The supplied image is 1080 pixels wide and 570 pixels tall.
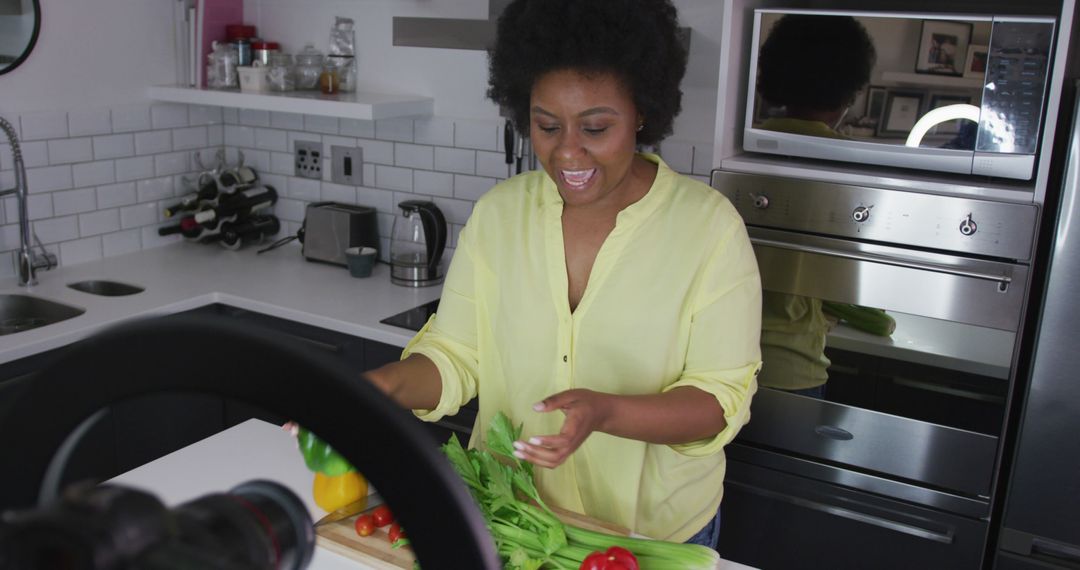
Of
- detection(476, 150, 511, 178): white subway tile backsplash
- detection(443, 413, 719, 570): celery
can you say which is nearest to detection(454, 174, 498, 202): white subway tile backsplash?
detection(476, 150, 511, 178): white subway tile backsplash

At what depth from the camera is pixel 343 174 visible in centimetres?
332

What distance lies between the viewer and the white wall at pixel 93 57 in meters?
2.88

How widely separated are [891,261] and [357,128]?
6.11 feet

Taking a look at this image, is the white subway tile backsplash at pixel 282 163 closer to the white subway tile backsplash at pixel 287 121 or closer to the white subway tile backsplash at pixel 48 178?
the white subway tile backsplash at pixel 287 121

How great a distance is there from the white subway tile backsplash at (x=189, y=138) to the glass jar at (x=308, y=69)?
0.47 meters

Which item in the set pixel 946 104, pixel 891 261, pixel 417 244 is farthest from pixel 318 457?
pixel 417 244

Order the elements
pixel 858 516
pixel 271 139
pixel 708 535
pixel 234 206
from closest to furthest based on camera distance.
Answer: pixel 708 535
pixel 858 516
pixel 234 206
pixel 271 139

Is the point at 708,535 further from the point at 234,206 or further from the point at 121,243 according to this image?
the point at 121,243

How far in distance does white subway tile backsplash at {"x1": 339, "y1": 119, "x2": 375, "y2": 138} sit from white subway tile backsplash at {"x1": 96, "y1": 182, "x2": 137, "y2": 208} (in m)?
0.73

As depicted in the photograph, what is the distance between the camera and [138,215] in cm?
328

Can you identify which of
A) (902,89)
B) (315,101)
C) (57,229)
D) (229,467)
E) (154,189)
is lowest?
(229,467)

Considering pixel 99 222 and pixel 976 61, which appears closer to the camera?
pixel 976 61

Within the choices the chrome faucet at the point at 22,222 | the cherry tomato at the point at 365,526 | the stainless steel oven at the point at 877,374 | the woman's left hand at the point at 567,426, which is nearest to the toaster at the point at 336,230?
the chrome faucet at the point at 22,222

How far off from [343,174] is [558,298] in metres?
1.91
